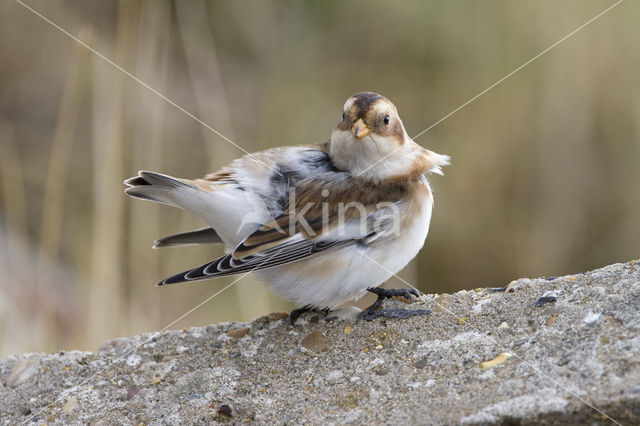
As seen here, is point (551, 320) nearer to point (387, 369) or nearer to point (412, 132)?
point (387, 369)

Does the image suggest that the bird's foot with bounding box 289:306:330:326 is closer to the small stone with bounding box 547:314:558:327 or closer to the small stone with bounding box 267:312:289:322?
the small stone with bounding box 267:312:289:322

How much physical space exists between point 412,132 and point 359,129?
192 cm

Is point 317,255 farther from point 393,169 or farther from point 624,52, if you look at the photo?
point 624,52

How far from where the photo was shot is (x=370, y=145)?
11.1ft

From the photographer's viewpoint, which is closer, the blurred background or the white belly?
the white belly

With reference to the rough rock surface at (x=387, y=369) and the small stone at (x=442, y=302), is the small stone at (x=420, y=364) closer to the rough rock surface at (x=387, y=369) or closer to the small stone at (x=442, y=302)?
the rough rock surface at (x=387, y=369)

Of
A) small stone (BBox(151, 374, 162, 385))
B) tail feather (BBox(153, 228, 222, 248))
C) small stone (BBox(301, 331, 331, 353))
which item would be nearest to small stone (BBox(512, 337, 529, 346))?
small stone (BBox(301, 331, 331, 353))

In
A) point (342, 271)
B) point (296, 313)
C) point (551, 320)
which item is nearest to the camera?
point (551, 320)

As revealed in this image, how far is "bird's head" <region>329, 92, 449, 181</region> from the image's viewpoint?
3.39 metres

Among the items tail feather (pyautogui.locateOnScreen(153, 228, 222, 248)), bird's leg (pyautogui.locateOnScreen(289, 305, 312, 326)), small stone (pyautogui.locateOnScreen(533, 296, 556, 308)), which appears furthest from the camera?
tail feather (pyautogui.locateOnScreen(153, 228, 222, 248))

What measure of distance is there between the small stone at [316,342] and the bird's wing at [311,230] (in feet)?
1.10

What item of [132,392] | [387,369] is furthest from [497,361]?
[132,392]

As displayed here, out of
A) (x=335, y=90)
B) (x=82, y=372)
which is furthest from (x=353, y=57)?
(x=82, y=372)

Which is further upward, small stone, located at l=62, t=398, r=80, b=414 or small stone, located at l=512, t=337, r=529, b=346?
small stone, located at l=512, t=337, r=529, b=346
